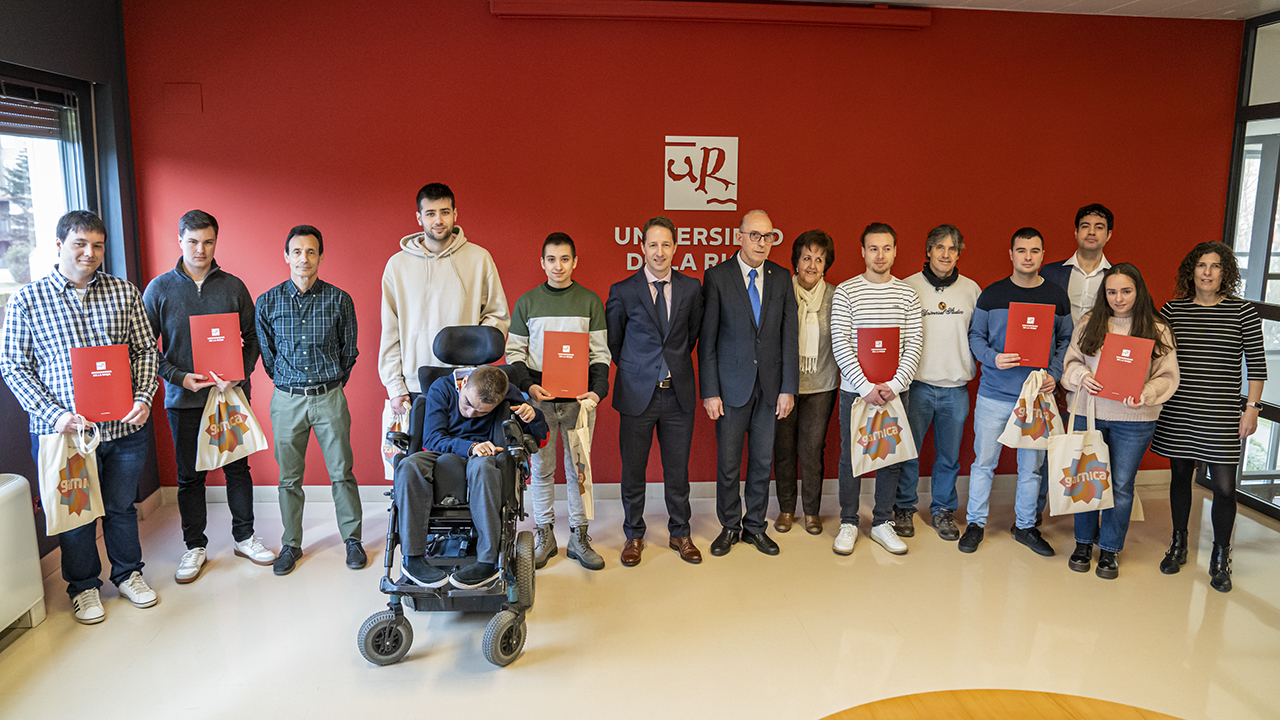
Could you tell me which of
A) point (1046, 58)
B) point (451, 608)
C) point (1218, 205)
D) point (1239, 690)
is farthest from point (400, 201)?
point (1218, 205)

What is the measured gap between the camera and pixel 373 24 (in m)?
4.59

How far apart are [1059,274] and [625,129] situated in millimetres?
2650

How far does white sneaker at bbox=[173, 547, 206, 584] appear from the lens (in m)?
3.86

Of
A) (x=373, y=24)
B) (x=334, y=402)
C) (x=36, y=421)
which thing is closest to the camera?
(x=36, y=421)

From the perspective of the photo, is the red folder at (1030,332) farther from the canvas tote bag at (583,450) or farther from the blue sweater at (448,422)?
the blue sweater at (448,422)

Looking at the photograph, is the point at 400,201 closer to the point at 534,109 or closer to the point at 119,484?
the point at 534,109

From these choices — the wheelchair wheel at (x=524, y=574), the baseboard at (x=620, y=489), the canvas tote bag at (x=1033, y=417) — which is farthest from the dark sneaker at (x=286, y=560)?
the canvas tote bag at (x=1033, y=417)

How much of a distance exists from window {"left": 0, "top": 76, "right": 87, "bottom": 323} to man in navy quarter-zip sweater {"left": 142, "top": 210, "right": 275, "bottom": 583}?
0.81 m

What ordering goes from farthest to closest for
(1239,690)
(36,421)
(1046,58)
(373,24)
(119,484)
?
(1046,58) → (373,24) → (119,484) → (36,421) → (1239,690)

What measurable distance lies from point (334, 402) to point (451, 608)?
137 cm

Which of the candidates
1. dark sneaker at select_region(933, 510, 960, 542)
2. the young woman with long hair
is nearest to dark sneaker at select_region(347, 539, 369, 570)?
dark sneaker at select_region(933, 510, 960, 542)

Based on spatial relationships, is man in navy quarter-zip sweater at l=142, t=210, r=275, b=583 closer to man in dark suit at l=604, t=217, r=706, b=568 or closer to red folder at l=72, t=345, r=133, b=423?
red folder at l=72, t=345, r=133, b=423

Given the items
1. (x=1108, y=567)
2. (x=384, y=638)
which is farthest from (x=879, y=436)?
(x=384, y=638)

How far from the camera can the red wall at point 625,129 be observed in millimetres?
4602
